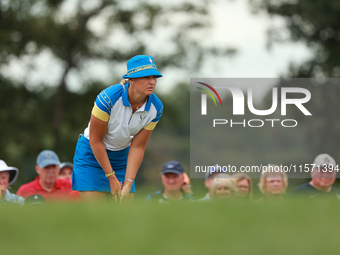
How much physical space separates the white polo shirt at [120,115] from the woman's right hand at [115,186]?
0.31 m

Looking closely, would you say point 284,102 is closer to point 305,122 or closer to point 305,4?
point 305,122

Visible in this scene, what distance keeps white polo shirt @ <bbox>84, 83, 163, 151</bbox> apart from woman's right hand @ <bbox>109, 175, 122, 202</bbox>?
0.31 m

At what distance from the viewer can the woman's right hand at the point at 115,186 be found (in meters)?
4.48

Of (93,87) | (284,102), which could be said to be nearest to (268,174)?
(284,102)

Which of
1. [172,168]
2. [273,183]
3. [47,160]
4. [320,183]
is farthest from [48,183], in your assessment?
[320,183]

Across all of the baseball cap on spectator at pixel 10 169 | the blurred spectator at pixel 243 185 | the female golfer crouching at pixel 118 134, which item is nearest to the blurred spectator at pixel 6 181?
the baseball cap on spectator at pixel 10 169

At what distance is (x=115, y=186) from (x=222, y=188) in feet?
6.75

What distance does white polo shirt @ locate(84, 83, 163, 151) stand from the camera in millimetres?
4262

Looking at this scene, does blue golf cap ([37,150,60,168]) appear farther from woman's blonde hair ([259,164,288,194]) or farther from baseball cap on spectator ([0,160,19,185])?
woman's blonde hair ([259,164,288,194])

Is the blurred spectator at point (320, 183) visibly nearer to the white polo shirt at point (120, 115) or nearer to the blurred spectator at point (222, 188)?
the blurred spectator at point (222, 188)

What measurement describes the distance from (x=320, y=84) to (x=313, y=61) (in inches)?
40.4

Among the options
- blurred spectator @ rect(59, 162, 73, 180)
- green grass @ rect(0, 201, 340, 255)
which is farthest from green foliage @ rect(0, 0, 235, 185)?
green grass @ rect(0, 201, 340, 255)

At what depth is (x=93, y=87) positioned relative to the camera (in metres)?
20.9

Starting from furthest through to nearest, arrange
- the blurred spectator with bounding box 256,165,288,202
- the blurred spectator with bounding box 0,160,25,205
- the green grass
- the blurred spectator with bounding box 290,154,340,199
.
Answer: the blurred spectator with bounding box 256,165,288,202 → the blurred spectator with bounding box 290,154,340,199 → the blurred spectator with bounding box 0,160,25,205 → the green grass
